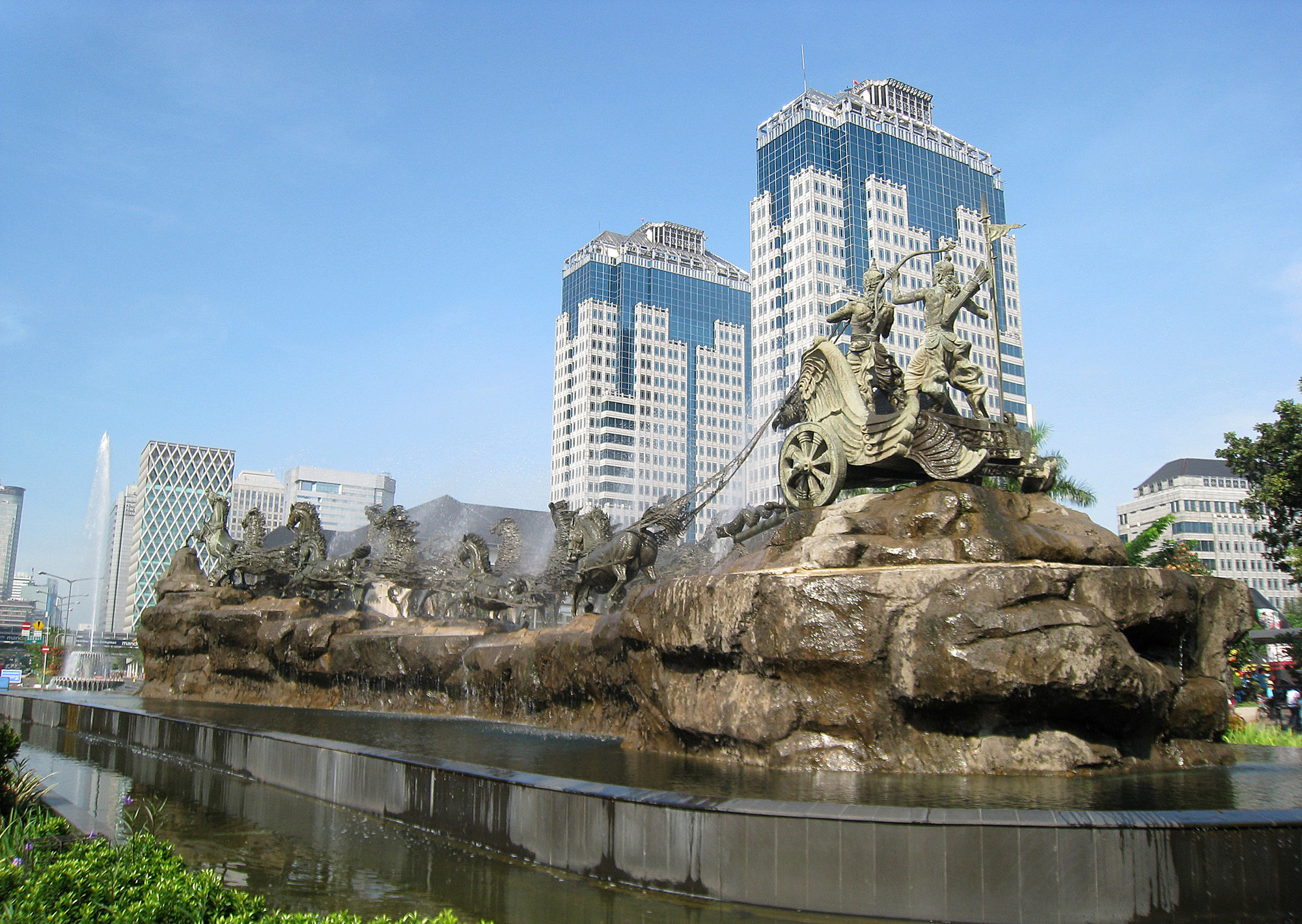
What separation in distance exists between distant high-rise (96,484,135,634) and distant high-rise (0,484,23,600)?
12.7 metres

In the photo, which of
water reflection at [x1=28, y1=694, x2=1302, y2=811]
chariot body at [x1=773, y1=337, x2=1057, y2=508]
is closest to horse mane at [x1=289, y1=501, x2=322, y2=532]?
water reflection at [x1=28, y1=694, x2=1302, y2=811]

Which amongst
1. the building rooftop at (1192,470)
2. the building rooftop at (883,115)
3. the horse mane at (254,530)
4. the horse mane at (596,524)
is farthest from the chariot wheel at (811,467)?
the building rooftop at (1192,470)

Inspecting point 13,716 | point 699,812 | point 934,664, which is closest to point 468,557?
point 13,716

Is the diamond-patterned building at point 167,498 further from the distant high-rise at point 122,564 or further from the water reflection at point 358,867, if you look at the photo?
the water reflection at point 358,867

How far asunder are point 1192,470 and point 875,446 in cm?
10809

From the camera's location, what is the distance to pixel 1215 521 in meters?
103

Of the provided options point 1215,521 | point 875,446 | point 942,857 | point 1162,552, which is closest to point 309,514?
point 875,446

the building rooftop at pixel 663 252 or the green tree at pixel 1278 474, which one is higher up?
the building rooftop at pixel 663 252

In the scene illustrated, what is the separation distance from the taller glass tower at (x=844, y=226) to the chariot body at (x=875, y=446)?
242ft

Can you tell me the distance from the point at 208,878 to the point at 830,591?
288 inches

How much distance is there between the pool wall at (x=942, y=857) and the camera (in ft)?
19.5

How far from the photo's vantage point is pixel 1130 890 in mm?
5930

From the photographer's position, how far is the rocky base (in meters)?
10.0

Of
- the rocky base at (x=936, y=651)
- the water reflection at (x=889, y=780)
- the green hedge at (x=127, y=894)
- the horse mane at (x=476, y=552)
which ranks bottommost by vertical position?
the water reflection at (x=889, y=780)
